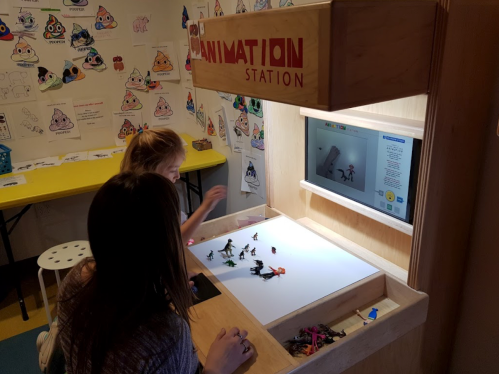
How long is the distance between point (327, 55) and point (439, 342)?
42.5 inches

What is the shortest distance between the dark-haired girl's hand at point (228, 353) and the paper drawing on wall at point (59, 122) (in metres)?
2.17

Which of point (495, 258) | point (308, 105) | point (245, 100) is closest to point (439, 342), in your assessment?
point (495, 258)

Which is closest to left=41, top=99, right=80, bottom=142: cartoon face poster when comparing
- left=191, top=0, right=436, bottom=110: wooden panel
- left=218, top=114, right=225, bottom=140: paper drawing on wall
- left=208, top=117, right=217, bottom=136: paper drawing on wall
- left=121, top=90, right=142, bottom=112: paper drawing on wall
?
left=121, top=90, right=142, bottom=112: paper drawing on wall

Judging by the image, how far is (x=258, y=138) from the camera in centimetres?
205

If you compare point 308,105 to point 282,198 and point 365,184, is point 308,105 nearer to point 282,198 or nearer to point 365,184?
point 365,184

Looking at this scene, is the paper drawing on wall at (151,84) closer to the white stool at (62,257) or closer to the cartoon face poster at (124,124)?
the cartoon face poster at (124,124)

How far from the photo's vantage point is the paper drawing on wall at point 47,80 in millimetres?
2475

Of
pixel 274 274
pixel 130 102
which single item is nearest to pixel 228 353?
pixel 274 274

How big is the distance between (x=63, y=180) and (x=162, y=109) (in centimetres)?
97

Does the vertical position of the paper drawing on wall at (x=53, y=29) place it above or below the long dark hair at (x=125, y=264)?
above

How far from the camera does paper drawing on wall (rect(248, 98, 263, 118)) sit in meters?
1.95

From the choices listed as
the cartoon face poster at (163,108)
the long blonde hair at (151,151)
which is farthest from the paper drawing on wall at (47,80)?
the long blonde hair at (151,151)

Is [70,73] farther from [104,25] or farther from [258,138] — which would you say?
[258,138]

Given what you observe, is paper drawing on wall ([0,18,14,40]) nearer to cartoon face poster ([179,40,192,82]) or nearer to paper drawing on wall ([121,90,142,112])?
paper drawing on wall ([121,90,142,112])
